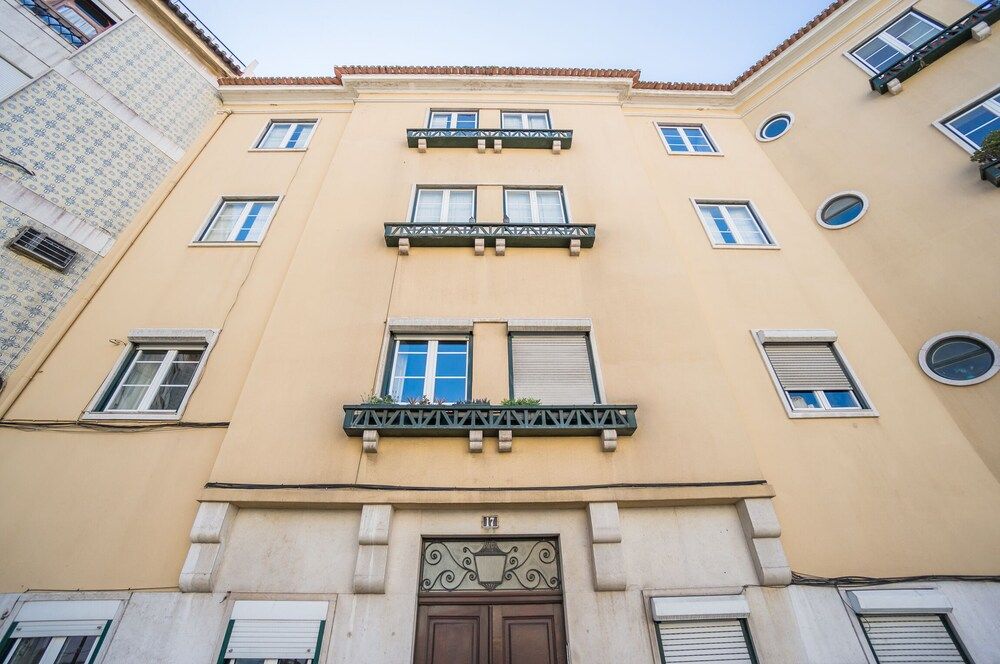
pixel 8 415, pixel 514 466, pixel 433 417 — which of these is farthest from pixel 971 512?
pixel 8 415

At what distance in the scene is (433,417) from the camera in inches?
256

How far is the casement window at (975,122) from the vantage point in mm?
8727

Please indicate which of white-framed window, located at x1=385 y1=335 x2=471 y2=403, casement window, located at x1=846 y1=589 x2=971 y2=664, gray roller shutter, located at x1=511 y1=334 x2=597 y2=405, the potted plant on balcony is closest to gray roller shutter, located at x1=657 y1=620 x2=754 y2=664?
casement window, located at x1=846 y1=589 x2=971 y2=664

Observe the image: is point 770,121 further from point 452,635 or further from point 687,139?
point 452,635

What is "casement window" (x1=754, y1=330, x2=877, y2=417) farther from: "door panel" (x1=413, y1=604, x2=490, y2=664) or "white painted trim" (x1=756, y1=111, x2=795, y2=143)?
"white painted trim" (x1=756, y1=111, x2=795, y2=143)

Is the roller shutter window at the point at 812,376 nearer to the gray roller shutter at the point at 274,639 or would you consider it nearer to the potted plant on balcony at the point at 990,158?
the potted plant on balcony at the point at 990,158

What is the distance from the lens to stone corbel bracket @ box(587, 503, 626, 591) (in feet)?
18.5

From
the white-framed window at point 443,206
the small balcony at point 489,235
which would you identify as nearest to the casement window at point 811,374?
the small balcony at point 489,235

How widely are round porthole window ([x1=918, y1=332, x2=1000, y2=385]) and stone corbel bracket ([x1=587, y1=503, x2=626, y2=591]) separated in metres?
6.57

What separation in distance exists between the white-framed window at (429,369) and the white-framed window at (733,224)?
6.47 metres

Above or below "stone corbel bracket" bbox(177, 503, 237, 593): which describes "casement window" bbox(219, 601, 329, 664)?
below

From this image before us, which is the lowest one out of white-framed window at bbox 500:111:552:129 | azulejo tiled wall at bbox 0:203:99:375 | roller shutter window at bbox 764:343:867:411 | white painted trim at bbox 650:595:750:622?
white painted trim at bbox 650:595:750:622

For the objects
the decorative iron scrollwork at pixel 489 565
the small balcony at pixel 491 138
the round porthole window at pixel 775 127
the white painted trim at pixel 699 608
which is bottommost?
the white painted trim at pixel 699 608

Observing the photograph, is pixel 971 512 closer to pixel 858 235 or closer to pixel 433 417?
pixel 858 235
